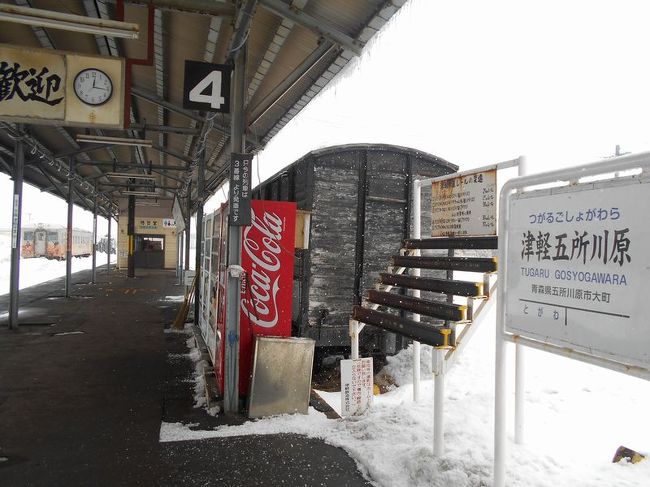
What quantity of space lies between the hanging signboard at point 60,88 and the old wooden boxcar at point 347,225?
9.34 feet

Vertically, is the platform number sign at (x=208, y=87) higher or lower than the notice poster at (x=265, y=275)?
higher

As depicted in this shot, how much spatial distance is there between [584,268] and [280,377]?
3.44 meters

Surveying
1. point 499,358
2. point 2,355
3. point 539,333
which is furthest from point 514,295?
point 2,355

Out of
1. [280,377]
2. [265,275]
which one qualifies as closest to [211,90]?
[265,275]

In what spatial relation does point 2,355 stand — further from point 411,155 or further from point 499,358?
point 499,358

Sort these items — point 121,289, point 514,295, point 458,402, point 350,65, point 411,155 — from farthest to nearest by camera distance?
point 121,289, point 411,155, point 350,65, point 458,402, point 514,295

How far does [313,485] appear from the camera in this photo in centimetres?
355

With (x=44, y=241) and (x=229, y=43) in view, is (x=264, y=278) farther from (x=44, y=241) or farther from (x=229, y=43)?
(x=44, y=241)

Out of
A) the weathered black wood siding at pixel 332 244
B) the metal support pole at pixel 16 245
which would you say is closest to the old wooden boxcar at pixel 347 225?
the weathered black wood siding at pixel 332 244

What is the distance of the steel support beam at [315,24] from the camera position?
15.9ft

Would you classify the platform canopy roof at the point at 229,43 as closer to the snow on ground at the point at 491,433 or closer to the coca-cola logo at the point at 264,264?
the coca-cola logo at the point at 264,264

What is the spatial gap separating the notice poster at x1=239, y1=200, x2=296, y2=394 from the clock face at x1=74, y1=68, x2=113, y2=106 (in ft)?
7.32

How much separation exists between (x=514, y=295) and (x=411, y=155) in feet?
16.4

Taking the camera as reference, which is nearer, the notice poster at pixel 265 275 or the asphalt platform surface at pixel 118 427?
the asphalt platform surface at pixel 118 427
